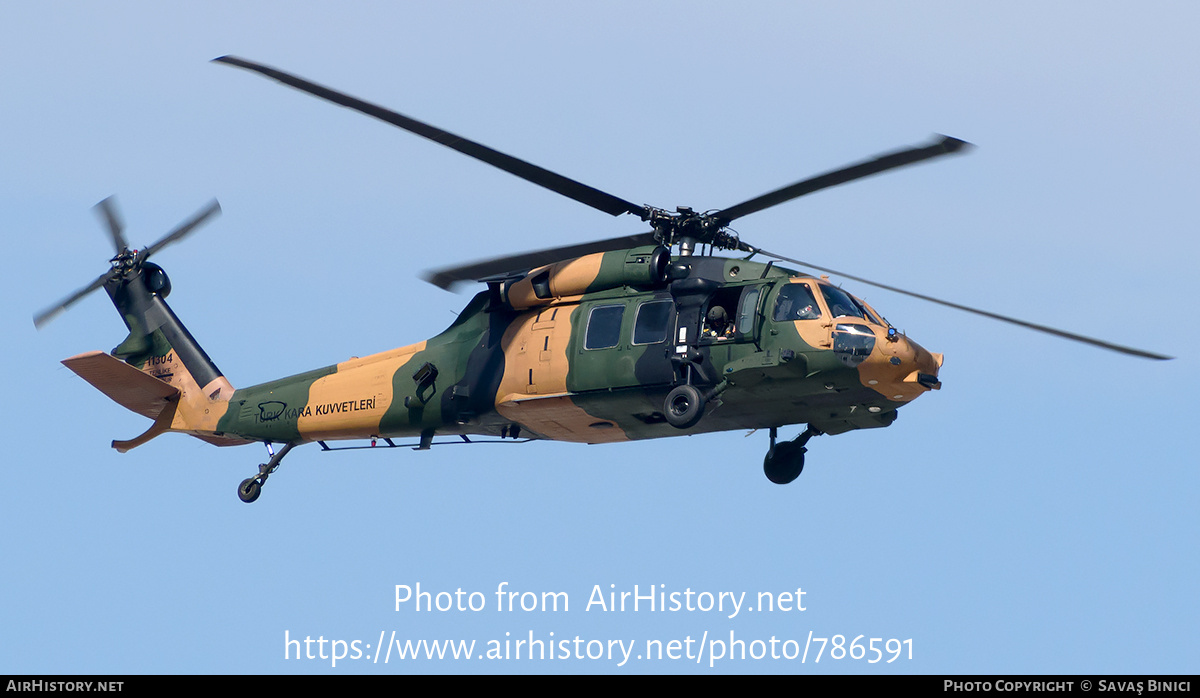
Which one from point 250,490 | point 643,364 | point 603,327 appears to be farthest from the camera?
point 250,490

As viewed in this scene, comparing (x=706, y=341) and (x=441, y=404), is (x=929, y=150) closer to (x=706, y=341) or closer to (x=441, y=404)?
(x=706, y=341)

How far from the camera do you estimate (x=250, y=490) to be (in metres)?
26.5

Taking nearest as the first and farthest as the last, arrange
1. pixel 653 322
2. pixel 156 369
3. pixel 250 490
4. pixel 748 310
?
pixel 748 310, pixel 653 322, pixel 250 490, pixel 156 369

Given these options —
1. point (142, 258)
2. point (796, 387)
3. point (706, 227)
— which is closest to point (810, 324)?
point (796, 387)

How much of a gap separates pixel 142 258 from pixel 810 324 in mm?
12952

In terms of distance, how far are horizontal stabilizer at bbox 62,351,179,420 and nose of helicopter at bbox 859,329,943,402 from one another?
1222 cm

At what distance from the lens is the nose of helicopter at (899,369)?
21281 mm

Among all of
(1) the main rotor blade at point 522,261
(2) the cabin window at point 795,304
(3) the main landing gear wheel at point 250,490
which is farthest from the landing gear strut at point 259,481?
(2) the cabin window at point 795,304

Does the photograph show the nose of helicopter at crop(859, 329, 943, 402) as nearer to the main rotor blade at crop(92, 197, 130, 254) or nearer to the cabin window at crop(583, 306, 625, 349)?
the cabin window at crop(583, 306, 625, 349)

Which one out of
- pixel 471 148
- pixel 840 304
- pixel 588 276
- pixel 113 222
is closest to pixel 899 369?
pixel 840 304

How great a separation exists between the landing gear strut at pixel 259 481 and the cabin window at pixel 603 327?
629cm

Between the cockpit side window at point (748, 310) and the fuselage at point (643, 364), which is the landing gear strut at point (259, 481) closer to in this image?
the fuselage at point (643, 364)

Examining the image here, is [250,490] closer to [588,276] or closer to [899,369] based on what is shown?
[588,276]

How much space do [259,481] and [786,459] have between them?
8.76 meters
